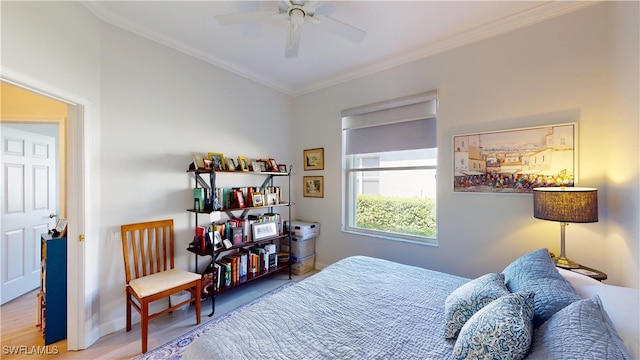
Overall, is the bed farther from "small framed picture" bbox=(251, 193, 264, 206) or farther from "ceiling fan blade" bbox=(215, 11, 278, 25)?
"ceiling fan blade" bbox=(215, 11, 278, 25)

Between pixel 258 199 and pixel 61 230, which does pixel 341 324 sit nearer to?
pixel 258 199

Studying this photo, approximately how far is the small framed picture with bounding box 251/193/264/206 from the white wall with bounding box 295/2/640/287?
151cm

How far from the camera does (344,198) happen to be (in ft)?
11.1

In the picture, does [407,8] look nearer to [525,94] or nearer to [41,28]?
[525,94]

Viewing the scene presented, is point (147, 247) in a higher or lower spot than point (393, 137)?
lower

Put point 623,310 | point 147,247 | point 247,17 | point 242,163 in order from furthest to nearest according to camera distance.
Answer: point 242,163 → point 147,247 → point 247,17 → point 623,310

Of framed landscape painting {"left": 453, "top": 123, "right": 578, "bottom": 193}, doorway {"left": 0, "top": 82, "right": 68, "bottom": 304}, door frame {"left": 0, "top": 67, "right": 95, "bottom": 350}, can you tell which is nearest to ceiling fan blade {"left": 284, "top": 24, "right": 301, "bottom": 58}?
door frame {"left": 0, "top": 67, "right": 95, "bottom": 350}

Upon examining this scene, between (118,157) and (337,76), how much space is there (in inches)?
104

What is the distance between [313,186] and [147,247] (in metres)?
2.13

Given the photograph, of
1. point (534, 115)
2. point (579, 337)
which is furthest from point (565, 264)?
point (579, 337)

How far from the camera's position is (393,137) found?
2971 mm

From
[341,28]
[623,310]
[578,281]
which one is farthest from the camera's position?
[341,28]

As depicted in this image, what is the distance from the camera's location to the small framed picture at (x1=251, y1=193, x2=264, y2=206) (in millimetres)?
2939

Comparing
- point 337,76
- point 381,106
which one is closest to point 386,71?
point 381,106
